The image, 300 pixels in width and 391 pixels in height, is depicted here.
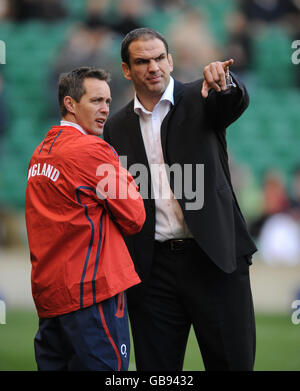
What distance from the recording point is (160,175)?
3.02m

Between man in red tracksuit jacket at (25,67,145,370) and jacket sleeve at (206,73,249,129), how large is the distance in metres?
0.49

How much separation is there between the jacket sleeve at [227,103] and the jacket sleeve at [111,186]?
491mm

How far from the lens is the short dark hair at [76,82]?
283cm

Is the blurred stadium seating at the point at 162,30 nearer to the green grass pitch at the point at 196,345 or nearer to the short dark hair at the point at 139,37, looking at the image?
the green grass pitch at the point at 196,345

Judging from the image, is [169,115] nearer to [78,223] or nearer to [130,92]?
[78,223]

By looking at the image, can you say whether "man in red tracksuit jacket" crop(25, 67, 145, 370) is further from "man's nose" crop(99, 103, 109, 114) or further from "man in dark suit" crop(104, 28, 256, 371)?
"man in dark suit" crop(104, 28, 256, 371)

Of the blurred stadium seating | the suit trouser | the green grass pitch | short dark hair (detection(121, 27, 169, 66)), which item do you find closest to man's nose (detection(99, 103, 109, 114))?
short dark hair (detection(121, 27, 169, 66))

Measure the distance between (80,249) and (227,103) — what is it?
862mm

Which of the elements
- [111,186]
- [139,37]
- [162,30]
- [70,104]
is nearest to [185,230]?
[111,186]

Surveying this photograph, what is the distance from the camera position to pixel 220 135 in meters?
3.01

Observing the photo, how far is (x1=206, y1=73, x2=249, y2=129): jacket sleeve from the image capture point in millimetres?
2820

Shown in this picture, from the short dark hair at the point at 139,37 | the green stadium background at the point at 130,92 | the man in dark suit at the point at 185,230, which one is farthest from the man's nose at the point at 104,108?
the green stadium background at the point at 130,92
